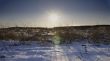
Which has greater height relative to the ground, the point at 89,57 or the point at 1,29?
the point at 1,29

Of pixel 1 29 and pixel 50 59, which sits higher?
pixel 1 29

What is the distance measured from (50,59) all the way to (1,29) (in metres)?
7.93

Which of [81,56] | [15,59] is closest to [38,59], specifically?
[15,59]

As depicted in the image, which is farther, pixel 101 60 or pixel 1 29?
pixel 1 29

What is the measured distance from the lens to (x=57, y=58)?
5738mm

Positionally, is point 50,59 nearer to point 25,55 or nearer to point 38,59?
point 38,59

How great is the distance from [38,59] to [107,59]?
5.98ft

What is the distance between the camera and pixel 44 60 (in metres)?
5.52

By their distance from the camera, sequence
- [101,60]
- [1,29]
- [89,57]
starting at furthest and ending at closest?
[1,29] → [89,57] → [101,60]

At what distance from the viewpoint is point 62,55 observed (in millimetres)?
6133

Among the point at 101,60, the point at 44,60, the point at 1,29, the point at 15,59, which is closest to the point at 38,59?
the point at 44,60

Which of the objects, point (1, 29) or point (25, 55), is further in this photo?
point (1, 29)

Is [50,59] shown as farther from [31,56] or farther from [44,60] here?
[31,56]

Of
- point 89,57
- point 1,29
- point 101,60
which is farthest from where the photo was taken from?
point 1,29
